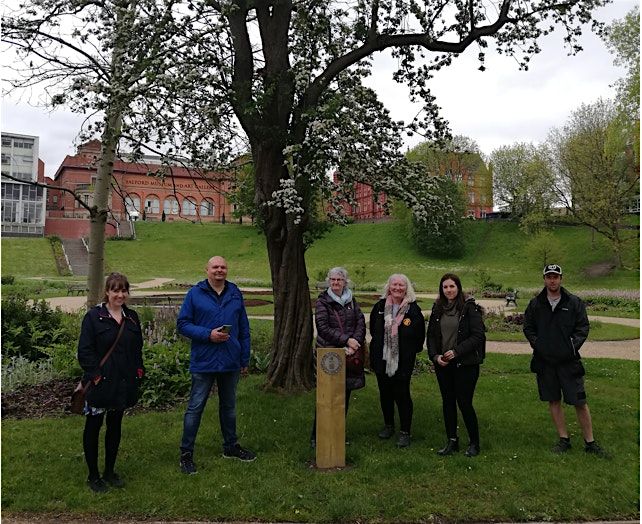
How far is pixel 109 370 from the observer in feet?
14.7

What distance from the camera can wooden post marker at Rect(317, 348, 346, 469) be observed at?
5059 mm

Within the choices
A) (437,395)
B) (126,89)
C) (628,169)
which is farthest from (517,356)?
(628,169)

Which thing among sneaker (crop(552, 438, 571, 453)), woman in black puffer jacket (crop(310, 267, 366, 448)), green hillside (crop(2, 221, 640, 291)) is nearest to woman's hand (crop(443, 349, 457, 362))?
woman in black puffer jacket (crop(310, 267, 366, 448))

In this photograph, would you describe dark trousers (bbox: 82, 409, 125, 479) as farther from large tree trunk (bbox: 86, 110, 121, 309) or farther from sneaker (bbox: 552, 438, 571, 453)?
large tree trunk (bbox: 86, 110, 121, 309)

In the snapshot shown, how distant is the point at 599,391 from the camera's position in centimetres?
809

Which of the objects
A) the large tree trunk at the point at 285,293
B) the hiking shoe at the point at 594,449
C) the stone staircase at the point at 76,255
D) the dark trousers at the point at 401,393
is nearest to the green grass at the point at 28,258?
the stone staircase at the point at 76,255

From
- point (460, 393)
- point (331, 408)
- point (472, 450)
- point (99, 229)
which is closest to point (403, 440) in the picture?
point (472, 450)

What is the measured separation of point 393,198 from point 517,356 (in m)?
5.32

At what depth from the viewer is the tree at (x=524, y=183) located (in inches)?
1790

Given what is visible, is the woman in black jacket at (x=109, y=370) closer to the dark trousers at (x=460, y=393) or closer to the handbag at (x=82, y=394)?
the handbag at (x=82, y=394)

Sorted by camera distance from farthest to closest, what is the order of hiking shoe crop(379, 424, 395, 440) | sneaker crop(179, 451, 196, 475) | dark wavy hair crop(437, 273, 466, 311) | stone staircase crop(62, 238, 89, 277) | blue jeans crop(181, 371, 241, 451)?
stone staircase crop(62, 238, 89, 277) < hiking shoe crop(379, 424, 395, 440) < dark wavy hair crop(437, 273, 466, 311) < blue jeans crop(181, 371, 241, 451) < sneaker crop(179, 451, 196, 475)

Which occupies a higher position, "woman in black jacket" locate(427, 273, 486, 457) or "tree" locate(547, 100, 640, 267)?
"tree" locate(547, 100, 640, 267)

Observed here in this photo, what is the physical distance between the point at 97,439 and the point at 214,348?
123 cm

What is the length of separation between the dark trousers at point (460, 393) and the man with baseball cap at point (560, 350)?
0.77 metres
